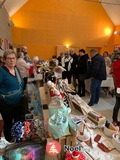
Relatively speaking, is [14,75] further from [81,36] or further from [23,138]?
[81,36]

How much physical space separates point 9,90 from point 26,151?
867mm

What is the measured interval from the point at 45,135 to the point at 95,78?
A: 221 cm

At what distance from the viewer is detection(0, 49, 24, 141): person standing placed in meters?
1.49

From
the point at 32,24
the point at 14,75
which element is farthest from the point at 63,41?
the point at 14,75

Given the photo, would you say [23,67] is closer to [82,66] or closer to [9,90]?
[9,90]

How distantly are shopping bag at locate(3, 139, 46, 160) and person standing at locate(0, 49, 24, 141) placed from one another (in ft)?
2.51

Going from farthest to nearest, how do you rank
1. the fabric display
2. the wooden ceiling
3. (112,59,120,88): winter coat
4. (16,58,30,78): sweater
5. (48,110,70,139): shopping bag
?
the wooden ceiling < (16,58,30,78): sweater < (112,59,120,88): winter coat < the fabric display < (48,110,70,139): shopping bag

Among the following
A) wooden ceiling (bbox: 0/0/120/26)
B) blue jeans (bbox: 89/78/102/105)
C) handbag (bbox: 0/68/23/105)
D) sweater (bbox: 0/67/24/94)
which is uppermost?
wooden ceiling (bbox: 0/0/120/26)

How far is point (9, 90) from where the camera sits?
1539 mm

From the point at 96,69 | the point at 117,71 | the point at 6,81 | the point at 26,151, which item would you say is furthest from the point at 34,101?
the point at 96,69

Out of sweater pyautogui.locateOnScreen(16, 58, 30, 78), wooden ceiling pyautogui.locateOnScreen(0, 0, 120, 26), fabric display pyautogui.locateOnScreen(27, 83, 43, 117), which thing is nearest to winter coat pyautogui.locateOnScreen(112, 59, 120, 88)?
fabric display pyautogui.locateOnScreen(27, 83, 43, 117)

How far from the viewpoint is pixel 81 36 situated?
342 inches

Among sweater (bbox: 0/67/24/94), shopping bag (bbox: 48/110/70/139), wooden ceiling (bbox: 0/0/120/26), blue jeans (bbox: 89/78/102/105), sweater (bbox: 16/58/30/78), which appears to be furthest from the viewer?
wooden ceiling (bbox: 0/0/120/26)

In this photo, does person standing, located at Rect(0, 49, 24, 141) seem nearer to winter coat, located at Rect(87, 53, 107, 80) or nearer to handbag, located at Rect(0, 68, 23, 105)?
handbag, located at Rect(0, 68, 23, 105)
